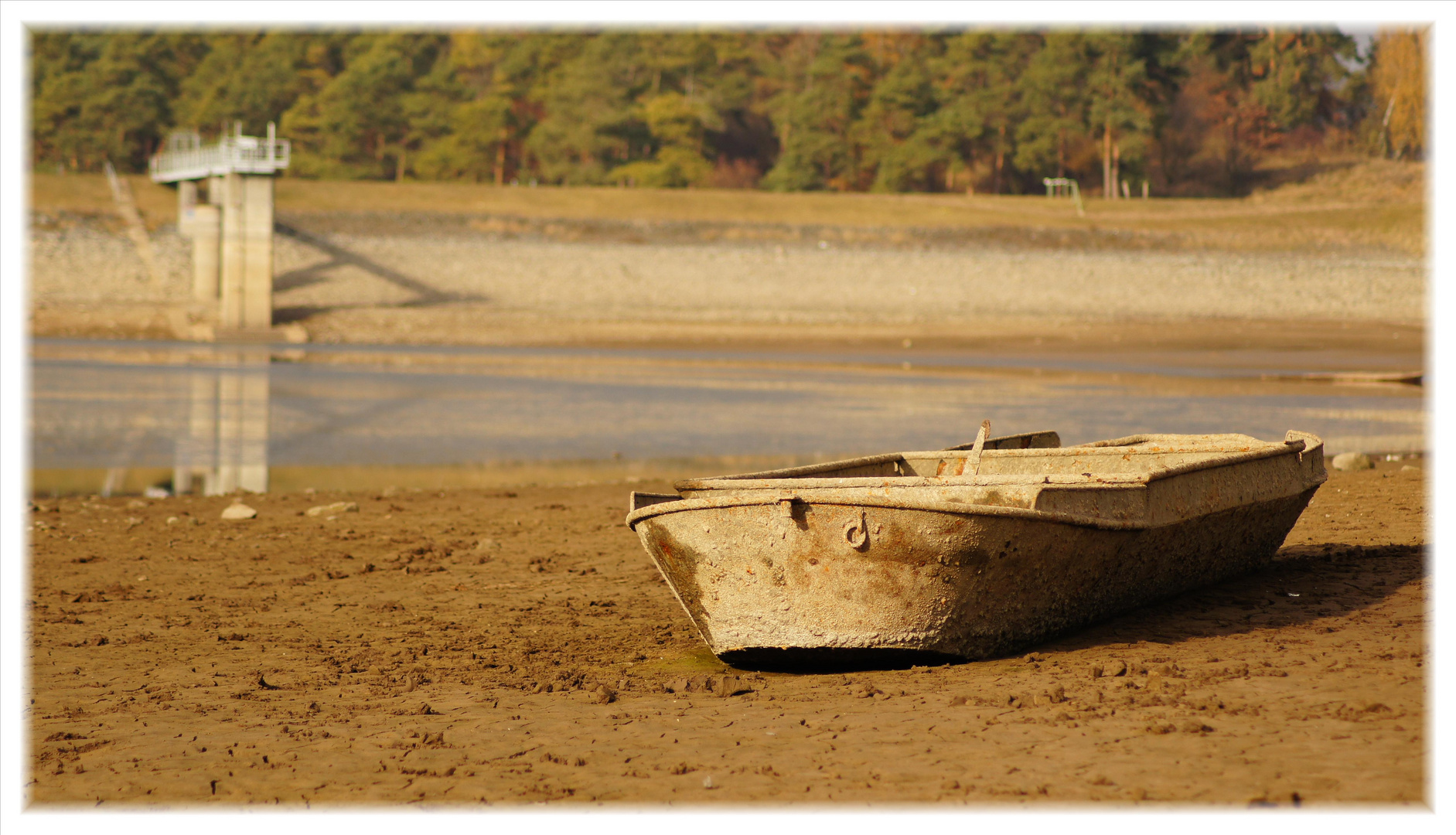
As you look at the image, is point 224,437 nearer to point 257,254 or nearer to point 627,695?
point 627,695

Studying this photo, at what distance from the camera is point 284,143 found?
47.2 m

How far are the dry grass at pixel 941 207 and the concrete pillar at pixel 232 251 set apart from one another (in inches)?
440

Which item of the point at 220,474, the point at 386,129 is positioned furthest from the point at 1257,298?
the point at 386,129

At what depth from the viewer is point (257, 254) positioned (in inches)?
1821

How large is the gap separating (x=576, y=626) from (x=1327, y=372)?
26.2 metres

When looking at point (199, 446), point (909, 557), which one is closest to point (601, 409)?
point (199, 446)

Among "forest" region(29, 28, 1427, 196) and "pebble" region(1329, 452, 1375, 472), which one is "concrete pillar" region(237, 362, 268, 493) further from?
"forest" region(29, 28, 1427, 196)

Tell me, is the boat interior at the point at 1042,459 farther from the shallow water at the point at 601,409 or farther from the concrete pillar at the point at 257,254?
the concrete pillar at the point at 257,254

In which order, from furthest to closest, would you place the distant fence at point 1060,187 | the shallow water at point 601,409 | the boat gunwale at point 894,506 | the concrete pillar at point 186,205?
the distant fence at point 1060,187
the concrete pillar at point 186,205
the shallow water at point 601,409
the boat gunwale at point 894,506

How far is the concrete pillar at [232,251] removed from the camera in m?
45.8

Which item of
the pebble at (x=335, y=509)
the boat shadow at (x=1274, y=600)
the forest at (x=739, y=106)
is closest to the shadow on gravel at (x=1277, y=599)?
the boat shadow at (x=1274, y=600)

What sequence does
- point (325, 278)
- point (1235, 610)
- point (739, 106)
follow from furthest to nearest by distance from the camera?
point (739, 106), point (325, 278), point (1235, 610)

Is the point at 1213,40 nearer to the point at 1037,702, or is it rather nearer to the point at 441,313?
the point at 441,313

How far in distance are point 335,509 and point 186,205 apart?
43184mm
